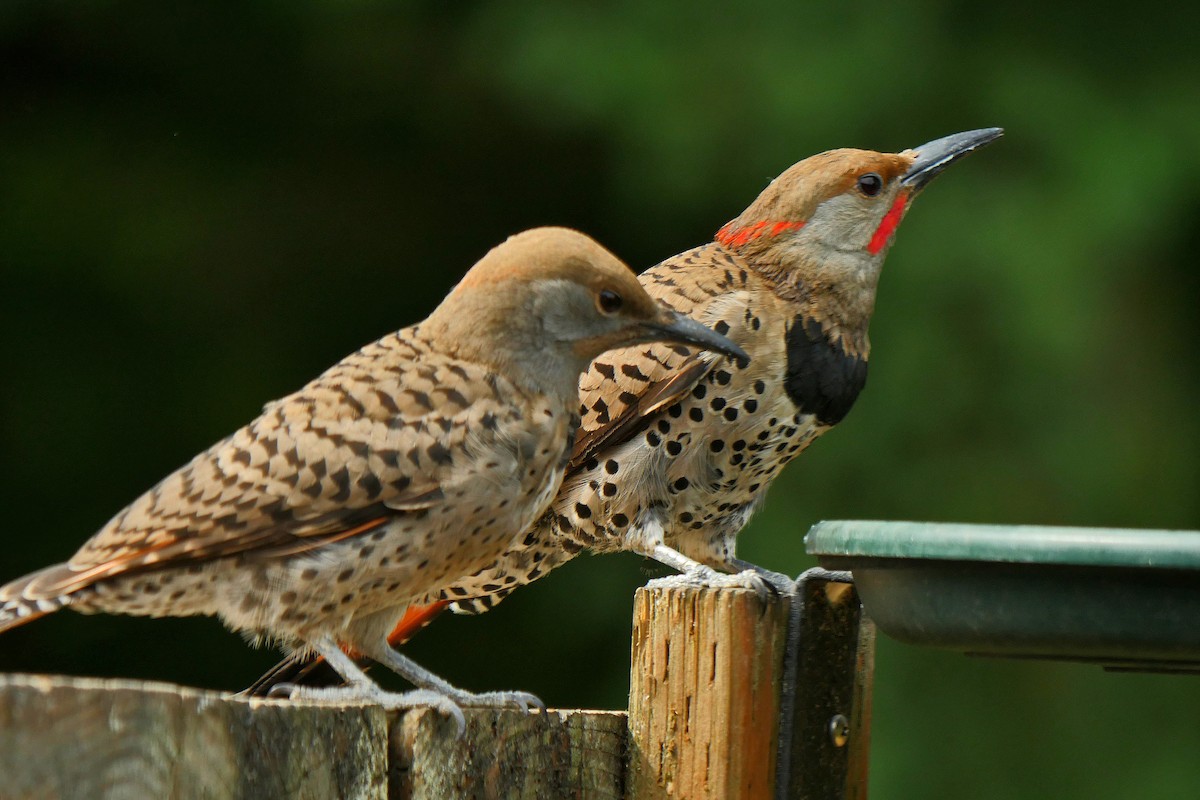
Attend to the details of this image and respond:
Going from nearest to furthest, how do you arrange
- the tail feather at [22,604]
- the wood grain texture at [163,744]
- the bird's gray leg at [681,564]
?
1. the wood grain texture at [163,744]
2. the tail feather at [22,604]
3. the bird's gray leg at [681,564]

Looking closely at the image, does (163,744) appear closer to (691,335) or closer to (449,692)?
(449,692)

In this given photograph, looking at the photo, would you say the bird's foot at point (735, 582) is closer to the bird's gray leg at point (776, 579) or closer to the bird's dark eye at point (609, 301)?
the bird's gray leg at point (776, 579)

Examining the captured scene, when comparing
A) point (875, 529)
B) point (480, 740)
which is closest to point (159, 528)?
point (480, 740)

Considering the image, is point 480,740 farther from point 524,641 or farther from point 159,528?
point 524,641

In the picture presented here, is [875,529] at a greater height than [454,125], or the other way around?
[454,125]

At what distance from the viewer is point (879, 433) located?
5332 millimetres

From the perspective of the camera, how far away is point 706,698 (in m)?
2.24

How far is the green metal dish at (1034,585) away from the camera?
1771 millimetres

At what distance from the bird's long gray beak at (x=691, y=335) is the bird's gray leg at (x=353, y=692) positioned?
0.69 m

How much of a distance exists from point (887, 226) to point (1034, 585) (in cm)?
174

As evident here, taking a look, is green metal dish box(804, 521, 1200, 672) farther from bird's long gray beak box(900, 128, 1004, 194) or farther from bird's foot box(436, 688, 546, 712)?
bird's long gray beak box(900, 128, 1004, 194)

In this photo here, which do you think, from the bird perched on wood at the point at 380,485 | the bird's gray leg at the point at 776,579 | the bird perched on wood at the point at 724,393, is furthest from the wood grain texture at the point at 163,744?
the bird perched on wood at the point at 724,393

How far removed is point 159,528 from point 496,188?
411 cm

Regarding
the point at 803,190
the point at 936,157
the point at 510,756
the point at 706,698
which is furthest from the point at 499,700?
the point at 936,157
